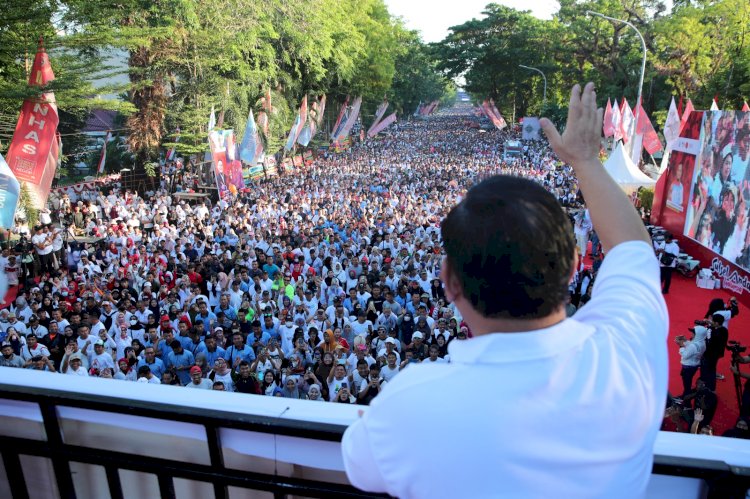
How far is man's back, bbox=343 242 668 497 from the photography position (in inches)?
31.4

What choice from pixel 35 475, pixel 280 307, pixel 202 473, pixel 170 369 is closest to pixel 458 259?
pixel 202 473

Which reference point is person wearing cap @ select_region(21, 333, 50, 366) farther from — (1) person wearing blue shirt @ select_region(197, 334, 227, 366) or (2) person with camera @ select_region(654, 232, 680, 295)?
(2) person with camera @ select_region(654, 232, 680, 295)

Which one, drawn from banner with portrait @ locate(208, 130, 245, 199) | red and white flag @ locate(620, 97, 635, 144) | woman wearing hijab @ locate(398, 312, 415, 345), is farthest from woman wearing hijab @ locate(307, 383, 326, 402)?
red and white flag @ locate(620, 97, 635, 144)

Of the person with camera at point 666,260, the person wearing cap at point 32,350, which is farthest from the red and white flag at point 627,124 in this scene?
the person wearing cap at point 32,350

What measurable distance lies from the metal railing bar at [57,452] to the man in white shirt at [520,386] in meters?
1.05

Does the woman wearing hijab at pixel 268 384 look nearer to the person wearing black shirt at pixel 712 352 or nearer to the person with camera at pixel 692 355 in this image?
the person with camera at pixel 692 355

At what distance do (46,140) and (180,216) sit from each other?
528 cm

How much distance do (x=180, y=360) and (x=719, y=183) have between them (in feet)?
38.1

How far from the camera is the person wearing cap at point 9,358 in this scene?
265 inches

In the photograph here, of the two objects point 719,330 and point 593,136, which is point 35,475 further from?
point 719,330

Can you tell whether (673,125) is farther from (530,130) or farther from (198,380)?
(530,130)

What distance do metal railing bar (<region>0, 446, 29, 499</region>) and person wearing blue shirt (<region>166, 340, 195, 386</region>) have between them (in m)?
5.42

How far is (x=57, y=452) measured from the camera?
5.05ft

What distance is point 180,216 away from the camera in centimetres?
1666
